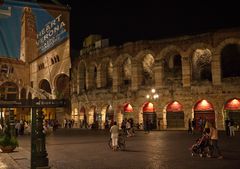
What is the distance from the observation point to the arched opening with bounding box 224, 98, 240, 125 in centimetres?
2645

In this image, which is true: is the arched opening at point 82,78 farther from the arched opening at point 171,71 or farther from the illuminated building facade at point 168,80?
the arched opening at point 171,71

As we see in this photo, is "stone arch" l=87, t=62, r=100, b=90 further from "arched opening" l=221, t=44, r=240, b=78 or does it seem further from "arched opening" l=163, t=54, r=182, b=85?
"arched opening" l=221, t=44, r=240, b=78

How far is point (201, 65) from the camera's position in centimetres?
3109

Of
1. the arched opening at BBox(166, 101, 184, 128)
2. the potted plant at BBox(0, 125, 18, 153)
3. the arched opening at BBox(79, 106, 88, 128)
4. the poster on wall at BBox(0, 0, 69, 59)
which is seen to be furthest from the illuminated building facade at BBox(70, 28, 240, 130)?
the potted plant at BBox(0, 125, 18, 153)

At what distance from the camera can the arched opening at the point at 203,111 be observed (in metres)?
27.8

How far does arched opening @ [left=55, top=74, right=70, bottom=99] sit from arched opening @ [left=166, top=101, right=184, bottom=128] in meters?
19.0

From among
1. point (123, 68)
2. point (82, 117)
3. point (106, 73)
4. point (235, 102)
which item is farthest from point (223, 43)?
point (82, 117)

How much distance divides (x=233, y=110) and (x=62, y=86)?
1089 inches

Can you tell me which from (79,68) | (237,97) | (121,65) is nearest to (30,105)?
(237,97)

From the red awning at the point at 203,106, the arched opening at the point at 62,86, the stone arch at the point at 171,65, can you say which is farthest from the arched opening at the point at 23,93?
the red awning at the point at 203,106

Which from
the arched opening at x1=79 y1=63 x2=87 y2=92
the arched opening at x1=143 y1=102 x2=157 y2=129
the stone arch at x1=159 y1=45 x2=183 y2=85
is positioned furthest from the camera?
the arched opening at x1=79 y1=63 x2=87 y2=92

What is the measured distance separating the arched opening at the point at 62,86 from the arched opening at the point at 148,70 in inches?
592

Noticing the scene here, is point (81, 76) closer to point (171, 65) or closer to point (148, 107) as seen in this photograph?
point (148, 107)

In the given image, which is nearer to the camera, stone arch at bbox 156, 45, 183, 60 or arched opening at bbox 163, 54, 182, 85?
stone arch at bbox 156, 45, 183, 60
